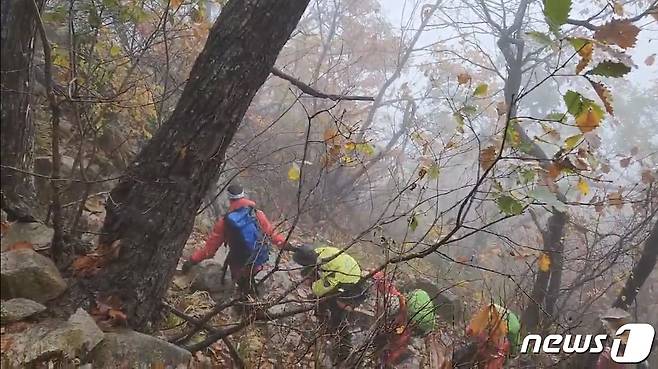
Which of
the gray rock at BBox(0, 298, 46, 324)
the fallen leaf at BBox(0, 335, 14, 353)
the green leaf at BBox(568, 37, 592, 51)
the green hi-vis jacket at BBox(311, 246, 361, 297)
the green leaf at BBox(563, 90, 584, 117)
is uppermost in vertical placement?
the green leaf at BBox(568, 37, 592, 51)

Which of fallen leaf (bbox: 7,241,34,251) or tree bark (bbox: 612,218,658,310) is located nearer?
fallen leaf (bbox: 7,241,34,251)

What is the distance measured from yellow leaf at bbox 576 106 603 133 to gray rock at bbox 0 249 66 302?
2.16 metres

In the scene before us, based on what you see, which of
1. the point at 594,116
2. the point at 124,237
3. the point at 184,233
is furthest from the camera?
the point at 184,233

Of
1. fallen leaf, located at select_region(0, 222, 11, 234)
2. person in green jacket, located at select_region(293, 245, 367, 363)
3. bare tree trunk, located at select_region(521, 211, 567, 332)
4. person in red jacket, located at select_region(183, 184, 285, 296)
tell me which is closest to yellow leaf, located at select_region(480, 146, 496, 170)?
person in green jacket, located at select_region(293, 245, 367, 363)

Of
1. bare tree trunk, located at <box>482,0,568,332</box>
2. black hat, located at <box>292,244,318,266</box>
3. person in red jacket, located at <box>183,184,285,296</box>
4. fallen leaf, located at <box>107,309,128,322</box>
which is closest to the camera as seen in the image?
fallen leaf, located at <box>107,309,128,322</box>

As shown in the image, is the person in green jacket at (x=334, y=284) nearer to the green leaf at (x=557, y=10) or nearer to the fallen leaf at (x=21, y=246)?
the fallen leaf at (x=21, y=246)

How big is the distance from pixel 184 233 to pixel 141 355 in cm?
73

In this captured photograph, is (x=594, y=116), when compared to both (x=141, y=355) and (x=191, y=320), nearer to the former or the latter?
(x=141, y=355)

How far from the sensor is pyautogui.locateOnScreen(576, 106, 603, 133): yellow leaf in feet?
5.78

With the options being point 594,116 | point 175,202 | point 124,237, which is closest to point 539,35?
point 594,116

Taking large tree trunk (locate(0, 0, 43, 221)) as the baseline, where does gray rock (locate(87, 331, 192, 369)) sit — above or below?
below

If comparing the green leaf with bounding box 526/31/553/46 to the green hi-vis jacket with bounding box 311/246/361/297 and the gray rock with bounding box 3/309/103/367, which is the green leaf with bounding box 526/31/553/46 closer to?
the green hi-vis jacket with bounding box 311/246/361/297

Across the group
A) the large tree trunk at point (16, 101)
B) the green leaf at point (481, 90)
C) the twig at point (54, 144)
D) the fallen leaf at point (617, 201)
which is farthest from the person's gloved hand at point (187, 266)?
the fallen leaf at point (617, 201)

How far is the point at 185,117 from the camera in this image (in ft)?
8.82
